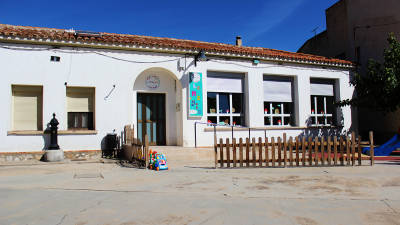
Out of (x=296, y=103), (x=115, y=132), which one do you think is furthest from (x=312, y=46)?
(x=115, y=132)

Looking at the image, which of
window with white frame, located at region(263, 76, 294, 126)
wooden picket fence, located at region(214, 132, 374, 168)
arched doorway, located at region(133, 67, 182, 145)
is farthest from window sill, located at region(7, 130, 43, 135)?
window with white frame, located at region(263, 76, 294, 126)

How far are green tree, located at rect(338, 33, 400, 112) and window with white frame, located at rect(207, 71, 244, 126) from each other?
5.56 meters

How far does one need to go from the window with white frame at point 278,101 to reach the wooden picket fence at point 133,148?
6.59 metres

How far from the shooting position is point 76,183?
23.1 feet

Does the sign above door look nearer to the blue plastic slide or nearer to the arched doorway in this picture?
the arched doorway

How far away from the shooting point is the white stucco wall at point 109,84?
1086cm

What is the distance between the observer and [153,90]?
1330 cm

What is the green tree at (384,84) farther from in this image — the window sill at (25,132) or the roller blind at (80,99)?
the window sill at (25,132)

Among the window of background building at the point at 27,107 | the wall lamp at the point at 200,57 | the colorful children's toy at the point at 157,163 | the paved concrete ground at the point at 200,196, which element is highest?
the wall lamp at the point at 200,57

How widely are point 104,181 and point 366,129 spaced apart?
15.5 meters

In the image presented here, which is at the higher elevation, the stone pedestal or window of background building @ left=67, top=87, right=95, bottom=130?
window of background building @ left=67, top=87, right=95, bottom=130

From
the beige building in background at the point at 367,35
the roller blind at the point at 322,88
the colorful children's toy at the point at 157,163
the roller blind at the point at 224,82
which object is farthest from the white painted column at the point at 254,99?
the beige building in background at the point at 367,35

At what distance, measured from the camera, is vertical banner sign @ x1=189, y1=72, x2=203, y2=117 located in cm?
1310

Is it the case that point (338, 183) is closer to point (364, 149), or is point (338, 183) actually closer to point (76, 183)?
point (76, 183)
